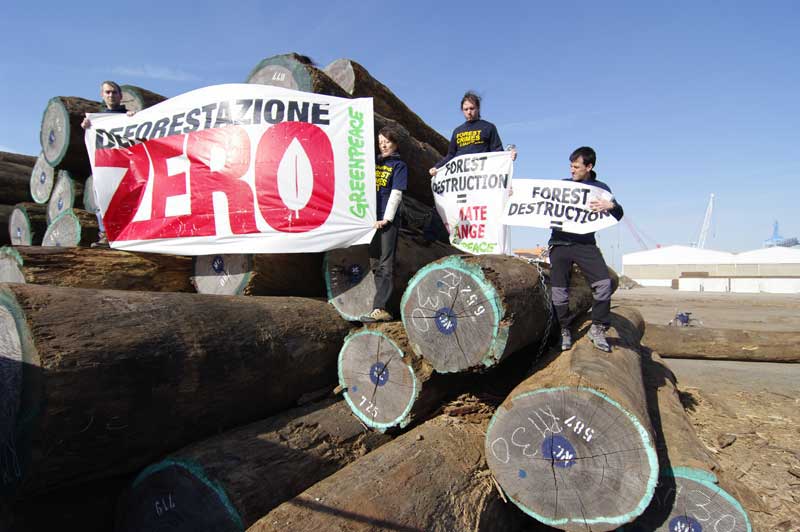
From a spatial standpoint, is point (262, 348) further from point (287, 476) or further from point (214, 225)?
point (214, 225)

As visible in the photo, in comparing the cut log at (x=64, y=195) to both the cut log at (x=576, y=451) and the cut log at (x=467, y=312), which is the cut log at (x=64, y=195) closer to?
the cut log at (x=467, y=312)

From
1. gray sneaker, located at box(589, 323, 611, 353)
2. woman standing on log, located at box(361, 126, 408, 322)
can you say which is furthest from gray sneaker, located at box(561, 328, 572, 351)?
woman standing on log, located at box(361, 126, 408, 322)

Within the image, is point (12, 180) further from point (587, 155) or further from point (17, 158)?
point (587, 155)

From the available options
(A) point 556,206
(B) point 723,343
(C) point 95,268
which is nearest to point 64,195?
(C) point 95,268

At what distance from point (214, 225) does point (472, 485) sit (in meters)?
3.15

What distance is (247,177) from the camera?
4.15 m

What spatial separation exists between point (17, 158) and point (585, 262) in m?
9.97

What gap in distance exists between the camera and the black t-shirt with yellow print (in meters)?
4.72

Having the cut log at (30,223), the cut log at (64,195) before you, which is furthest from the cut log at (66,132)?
the cut log at (30,223)

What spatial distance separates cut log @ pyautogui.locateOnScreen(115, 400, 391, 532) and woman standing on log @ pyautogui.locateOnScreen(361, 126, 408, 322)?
Answer: 3.93ft

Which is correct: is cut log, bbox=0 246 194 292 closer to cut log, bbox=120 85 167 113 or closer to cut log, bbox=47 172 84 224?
cut log, bbox=47 172 84 224

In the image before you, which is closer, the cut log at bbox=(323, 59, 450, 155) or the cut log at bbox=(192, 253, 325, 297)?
the cut log at bbox=(192, 253, 325, 297)

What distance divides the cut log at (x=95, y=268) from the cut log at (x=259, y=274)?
0.72ft

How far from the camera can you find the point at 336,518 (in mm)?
2150
